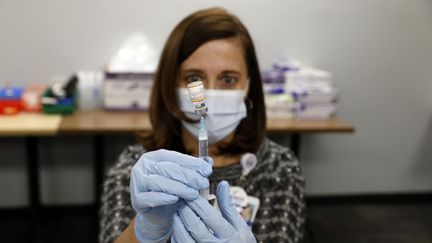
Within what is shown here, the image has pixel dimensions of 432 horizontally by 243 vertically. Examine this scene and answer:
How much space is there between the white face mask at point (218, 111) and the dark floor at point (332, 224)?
5.22 feet

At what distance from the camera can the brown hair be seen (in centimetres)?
136

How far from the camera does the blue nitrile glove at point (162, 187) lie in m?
0.81

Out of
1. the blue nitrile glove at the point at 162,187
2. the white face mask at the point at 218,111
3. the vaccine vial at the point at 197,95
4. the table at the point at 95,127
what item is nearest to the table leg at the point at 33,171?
the table at the point at 95,127

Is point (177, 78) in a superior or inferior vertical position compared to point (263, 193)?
superior

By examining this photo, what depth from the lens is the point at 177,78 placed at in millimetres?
1387

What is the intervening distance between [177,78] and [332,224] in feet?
6.64

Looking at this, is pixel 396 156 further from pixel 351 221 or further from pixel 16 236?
pixel 16 236

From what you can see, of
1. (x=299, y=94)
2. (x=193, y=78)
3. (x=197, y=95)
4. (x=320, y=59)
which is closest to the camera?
(x=197, y=95)

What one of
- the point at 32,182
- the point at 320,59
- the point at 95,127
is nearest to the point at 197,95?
the point at 95,127

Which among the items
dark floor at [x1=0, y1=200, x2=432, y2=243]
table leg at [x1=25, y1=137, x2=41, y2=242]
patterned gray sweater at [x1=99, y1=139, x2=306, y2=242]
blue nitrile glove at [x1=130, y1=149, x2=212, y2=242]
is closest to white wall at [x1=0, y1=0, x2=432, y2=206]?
dark floor at [x1=0, y1=200, x2=432, y2=243]

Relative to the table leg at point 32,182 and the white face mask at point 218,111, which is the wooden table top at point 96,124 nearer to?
the table leg at point 32,182

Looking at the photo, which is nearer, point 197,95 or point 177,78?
point 197,95

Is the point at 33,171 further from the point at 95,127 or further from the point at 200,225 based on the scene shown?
the point at 200,225

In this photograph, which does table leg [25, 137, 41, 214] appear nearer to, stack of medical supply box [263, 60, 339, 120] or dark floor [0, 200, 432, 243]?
dark floor [0, 200, 432, 243]
